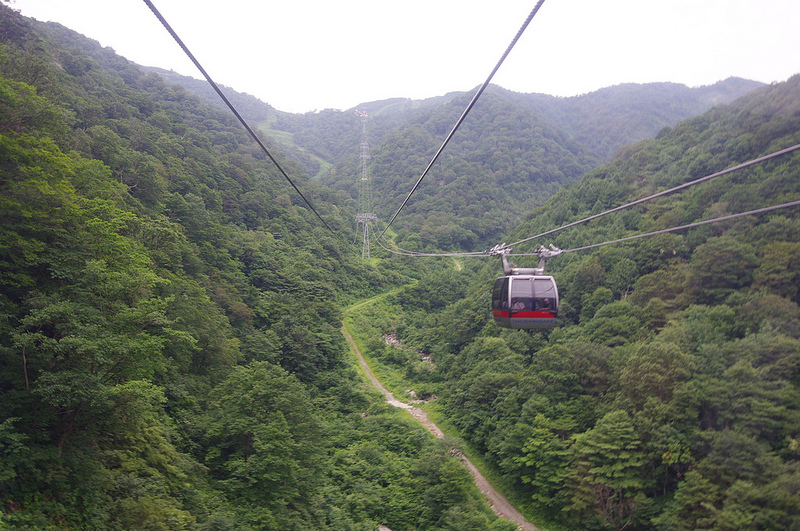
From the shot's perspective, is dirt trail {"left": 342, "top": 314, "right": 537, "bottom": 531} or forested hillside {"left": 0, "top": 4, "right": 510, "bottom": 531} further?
dirt trail {"left": 342, "top": 314, "right": 537, "bottom": 531}

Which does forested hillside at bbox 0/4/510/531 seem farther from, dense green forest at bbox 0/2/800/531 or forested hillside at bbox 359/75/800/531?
forested hillside at bbox 359/75/800/531

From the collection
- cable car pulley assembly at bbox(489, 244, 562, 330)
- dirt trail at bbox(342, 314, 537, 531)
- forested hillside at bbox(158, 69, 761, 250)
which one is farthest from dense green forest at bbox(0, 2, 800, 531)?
forested hillside at bbox(158, 69, 761, 250)

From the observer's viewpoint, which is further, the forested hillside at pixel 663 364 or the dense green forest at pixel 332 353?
the forested hillside at pixel 663 364

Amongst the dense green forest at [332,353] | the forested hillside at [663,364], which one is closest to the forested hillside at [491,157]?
the dense green forest at [332,353]

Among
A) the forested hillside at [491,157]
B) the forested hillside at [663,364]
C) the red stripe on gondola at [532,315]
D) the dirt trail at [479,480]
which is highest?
the forested hillside at [491,157]

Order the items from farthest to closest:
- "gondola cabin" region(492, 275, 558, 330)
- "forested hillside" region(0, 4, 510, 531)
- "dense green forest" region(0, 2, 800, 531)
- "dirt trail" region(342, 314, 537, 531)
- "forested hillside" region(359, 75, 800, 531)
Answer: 1. "dirt trail" region(342, 314, 537, 531)
2. "forested hillside" region(359, 75, 800, 531)
3. "gondola cabin" region(492, 275, 558, 330)
4. "dense green forest" region(0, 2, 800, 531)
5. "forested hillside" region(0, 4, 510, 531)

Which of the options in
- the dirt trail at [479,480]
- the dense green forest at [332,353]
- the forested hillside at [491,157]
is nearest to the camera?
the dense green forest at [332,353]

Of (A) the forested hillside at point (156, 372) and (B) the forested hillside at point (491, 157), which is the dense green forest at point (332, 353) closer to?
(A) the forested hillside at point (156, 372)

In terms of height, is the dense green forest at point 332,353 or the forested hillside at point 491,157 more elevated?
the forested hillside at point 491,157
